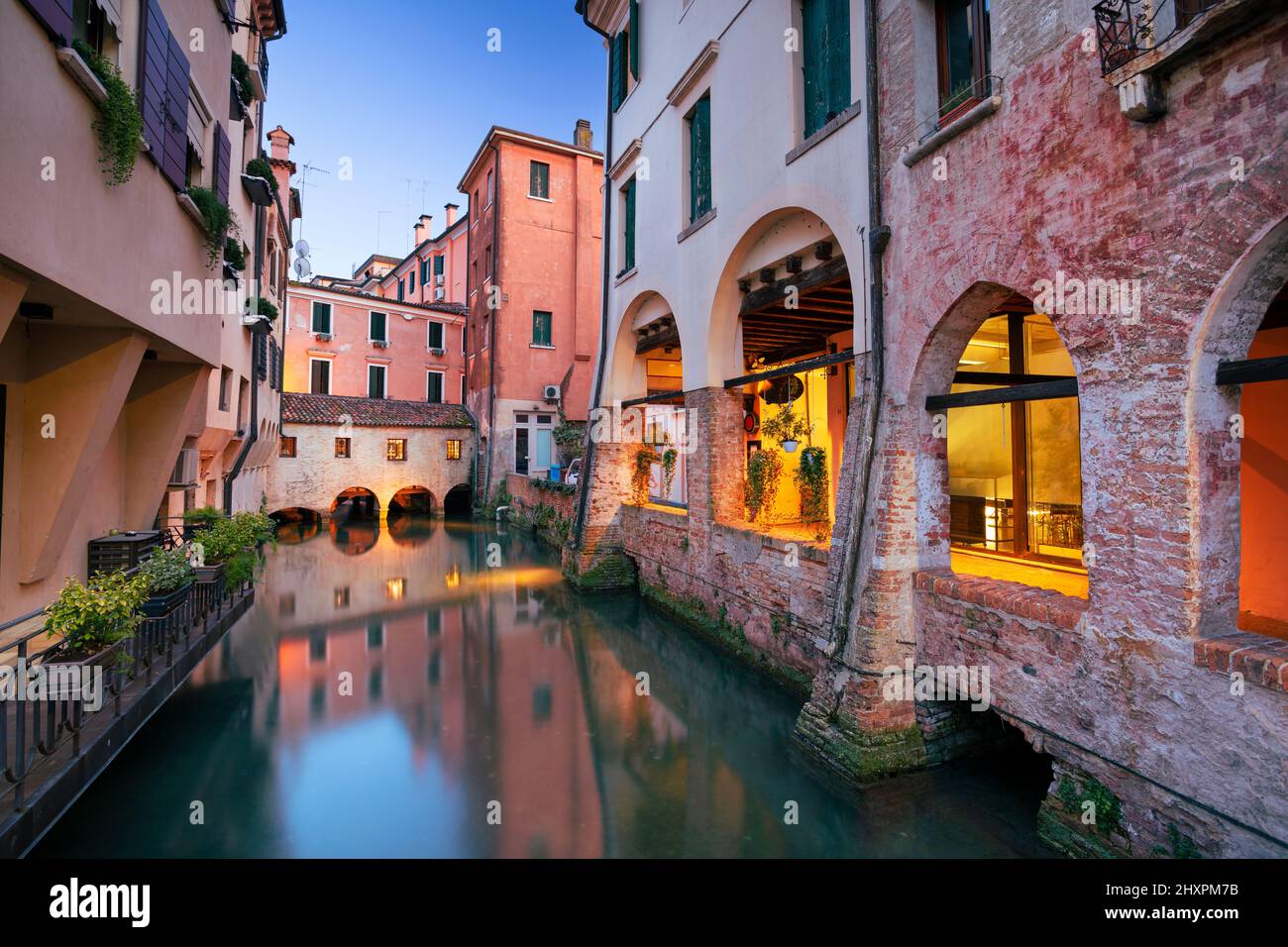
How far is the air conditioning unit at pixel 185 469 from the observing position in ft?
29.5

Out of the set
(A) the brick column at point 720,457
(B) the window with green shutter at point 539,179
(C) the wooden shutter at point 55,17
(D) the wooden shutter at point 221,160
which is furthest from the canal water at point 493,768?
(B) the window with green shutter at point 539,179

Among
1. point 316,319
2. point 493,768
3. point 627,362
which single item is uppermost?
Result: point 316,319

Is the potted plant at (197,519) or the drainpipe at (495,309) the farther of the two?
the drainpipe at (495,309)

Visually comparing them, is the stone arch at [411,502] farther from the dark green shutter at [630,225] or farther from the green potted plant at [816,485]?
the green potted plant at [816,485]

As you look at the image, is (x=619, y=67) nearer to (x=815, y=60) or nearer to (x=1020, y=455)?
(x=815, y=60)

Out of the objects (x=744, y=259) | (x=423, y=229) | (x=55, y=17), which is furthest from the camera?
(x=423, y=229)

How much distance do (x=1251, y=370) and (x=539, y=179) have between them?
81.6ft

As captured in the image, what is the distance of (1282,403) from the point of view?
20.5 ft

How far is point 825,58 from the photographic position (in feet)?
25.5

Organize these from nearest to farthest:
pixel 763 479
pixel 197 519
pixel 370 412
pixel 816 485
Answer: pixel 816 485, pixel 197 519, pixel 763 479, pixel 370 412

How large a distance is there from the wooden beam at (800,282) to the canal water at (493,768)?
547cm

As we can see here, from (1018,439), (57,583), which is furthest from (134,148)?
(1018,439)

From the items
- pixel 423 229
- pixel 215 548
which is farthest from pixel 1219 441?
pixel 423 229
